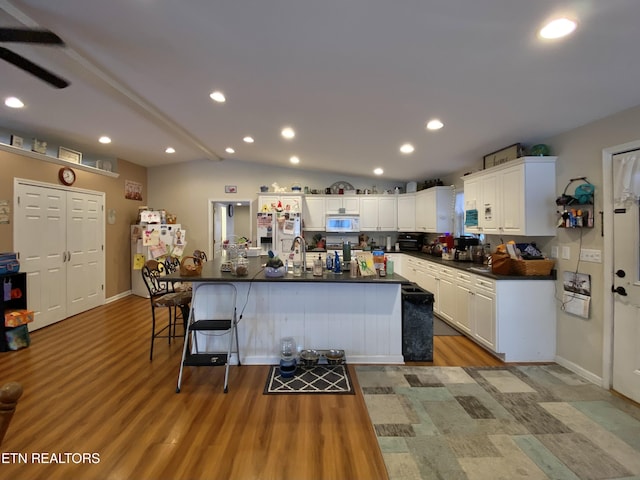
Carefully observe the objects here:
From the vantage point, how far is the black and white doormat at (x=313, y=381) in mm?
2658

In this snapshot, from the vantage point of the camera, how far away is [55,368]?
3.11m

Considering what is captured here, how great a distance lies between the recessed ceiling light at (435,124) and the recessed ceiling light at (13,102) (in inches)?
182

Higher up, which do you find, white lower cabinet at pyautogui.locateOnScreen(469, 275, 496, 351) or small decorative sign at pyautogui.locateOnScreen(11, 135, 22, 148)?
small decorative sign at pyautogui.locateOnScreen(11, 135, 22, 148)

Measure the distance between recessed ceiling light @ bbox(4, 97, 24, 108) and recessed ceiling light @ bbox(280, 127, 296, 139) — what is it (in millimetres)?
3019

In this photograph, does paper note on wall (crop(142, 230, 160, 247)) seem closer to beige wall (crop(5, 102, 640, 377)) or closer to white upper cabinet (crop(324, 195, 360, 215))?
beige wall (crop(5, 102, 640, 377))

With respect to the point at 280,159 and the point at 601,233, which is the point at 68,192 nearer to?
the point at 280,159

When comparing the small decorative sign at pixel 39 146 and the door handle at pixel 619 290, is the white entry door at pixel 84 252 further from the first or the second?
the door handle at pixel 619 290

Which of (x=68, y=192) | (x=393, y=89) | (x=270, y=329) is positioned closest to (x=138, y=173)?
(x=68, y=192)

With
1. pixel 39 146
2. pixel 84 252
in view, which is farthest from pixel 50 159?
pixel 84 252

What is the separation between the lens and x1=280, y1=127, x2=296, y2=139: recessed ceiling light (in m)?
4.07

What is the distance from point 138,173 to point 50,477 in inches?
239

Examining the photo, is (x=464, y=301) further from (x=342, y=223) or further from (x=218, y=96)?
(x=218, y=96)
